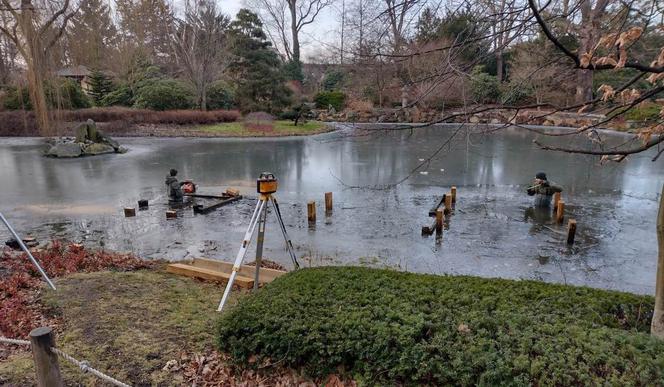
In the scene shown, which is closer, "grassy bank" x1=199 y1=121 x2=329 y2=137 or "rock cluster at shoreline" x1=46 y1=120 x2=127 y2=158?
"rock cluster at shoreline" x1=46 y1=120 x2=127 y2=158

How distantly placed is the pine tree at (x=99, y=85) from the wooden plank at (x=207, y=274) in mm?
28542

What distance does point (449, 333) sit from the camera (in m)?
2.12

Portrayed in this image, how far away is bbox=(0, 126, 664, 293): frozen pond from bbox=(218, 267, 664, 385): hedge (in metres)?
1.20

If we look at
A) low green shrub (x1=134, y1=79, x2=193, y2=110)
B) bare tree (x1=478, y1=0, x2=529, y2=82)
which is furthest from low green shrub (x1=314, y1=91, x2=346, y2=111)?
bare tree (x1=478, y1=0, x2=529, y2=82)

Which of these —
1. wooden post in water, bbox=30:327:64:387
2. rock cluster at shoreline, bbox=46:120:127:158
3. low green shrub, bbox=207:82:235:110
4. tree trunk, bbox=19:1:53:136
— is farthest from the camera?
low green shrub, bbox=207:82:235:110

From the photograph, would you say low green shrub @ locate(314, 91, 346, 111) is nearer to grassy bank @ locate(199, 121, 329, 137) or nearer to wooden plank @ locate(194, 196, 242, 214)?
grassy bank @ locate(199, 121, 329, 137)

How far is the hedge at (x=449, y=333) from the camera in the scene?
1.89 meters

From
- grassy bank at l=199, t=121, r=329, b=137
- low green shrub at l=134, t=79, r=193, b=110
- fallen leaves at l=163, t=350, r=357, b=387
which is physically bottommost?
fallen leaves at l=163, t=350, r=357, b=387

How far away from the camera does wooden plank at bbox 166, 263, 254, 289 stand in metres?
4.37

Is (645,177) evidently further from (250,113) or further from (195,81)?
(195,81)

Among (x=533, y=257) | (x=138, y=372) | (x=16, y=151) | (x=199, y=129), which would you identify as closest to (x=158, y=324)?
(x=138, y=372)

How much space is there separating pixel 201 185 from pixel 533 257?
805 centimetres

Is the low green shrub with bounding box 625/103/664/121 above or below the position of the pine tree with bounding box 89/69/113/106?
below

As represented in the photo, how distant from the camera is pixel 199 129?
2355 centimetres
